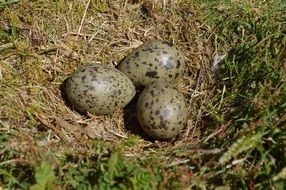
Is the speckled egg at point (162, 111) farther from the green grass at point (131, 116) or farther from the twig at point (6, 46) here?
the twig at point (6, 46)

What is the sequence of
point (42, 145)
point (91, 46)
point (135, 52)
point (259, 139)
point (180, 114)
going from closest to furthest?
point (259, 139)
point (42, 145)
point (180, 114)
point (135, 52)
point (91, 46)

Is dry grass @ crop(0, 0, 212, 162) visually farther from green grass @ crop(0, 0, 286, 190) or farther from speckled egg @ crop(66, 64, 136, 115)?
speckled egg @ crop(66, 64, 136, 115)

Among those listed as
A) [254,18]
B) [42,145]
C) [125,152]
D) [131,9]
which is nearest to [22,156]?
[42,145]

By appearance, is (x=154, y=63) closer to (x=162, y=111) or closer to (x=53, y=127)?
(x=162, y=111)

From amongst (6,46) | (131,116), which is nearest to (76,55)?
(6,46)

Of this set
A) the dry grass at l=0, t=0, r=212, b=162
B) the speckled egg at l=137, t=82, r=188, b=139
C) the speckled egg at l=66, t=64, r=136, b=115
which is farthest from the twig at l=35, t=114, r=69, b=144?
the speckled egg at l=137, t=82, r=188, b=139

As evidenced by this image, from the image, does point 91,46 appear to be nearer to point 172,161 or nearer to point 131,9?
point 131,9

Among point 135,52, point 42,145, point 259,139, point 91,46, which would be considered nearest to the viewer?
point 259,139
